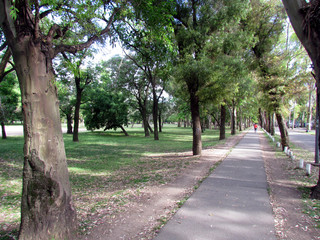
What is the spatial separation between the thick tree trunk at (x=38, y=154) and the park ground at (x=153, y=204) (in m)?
0.73

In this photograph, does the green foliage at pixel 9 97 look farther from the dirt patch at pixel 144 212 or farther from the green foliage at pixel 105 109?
the dirt patch at pixel 144 212

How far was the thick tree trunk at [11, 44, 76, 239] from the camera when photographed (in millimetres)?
2973

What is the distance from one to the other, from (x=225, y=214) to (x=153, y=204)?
159 cm

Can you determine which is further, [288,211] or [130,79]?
[130,79]

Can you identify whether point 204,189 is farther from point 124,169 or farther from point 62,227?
point 124,169

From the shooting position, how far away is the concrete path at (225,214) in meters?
3.32

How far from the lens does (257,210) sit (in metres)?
4.21

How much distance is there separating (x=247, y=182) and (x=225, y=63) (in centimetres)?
656

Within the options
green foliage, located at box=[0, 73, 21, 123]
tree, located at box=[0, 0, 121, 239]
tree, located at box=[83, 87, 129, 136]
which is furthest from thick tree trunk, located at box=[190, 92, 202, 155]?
tree, located at box=[83, 87, 129, 136]

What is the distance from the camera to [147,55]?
8.59 m

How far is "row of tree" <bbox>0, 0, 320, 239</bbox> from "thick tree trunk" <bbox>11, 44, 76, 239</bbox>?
1cm

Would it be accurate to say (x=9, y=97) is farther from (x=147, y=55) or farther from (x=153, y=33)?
(x=153, y=33)

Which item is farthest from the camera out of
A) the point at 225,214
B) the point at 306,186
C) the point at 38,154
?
the point at 306,186

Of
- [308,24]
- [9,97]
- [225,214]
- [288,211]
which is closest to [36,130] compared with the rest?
[225,214]
